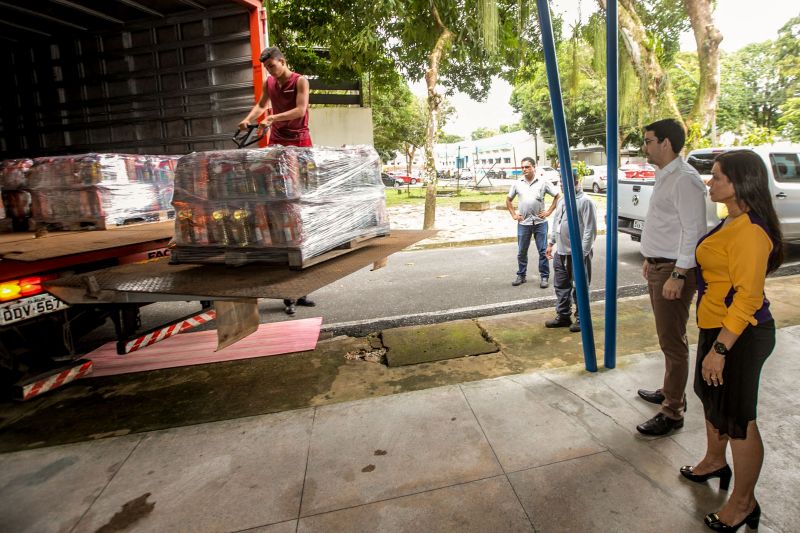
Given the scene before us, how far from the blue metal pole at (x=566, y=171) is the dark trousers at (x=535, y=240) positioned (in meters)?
2.96

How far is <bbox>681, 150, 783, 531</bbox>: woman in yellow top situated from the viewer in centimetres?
197

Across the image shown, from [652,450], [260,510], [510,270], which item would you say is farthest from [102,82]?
[652,450]

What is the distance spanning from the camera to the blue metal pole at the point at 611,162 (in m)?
3.29

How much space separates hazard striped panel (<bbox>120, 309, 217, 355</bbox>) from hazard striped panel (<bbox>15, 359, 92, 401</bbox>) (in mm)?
339

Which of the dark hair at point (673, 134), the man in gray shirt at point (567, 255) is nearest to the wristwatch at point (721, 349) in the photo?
the dark hair at point (673, 134)

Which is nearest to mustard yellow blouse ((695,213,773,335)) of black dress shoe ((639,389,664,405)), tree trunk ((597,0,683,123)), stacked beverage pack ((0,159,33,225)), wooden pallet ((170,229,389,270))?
black dress shoe ((639,389,664,405))

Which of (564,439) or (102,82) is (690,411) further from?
(102,82)

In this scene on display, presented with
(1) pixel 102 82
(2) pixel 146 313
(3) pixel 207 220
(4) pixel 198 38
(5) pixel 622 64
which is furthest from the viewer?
(5) pixel 622 64

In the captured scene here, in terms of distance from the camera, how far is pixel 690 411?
3100 mm

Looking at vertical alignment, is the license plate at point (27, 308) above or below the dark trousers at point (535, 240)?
above

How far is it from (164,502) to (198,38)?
472 cm

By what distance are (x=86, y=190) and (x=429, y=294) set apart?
161 inches

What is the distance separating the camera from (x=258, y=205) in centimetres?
249

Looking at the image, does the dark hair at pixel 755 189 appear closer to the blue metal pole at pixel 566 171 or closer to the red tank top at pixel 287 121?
the blue metal pole at pixel 566 171
